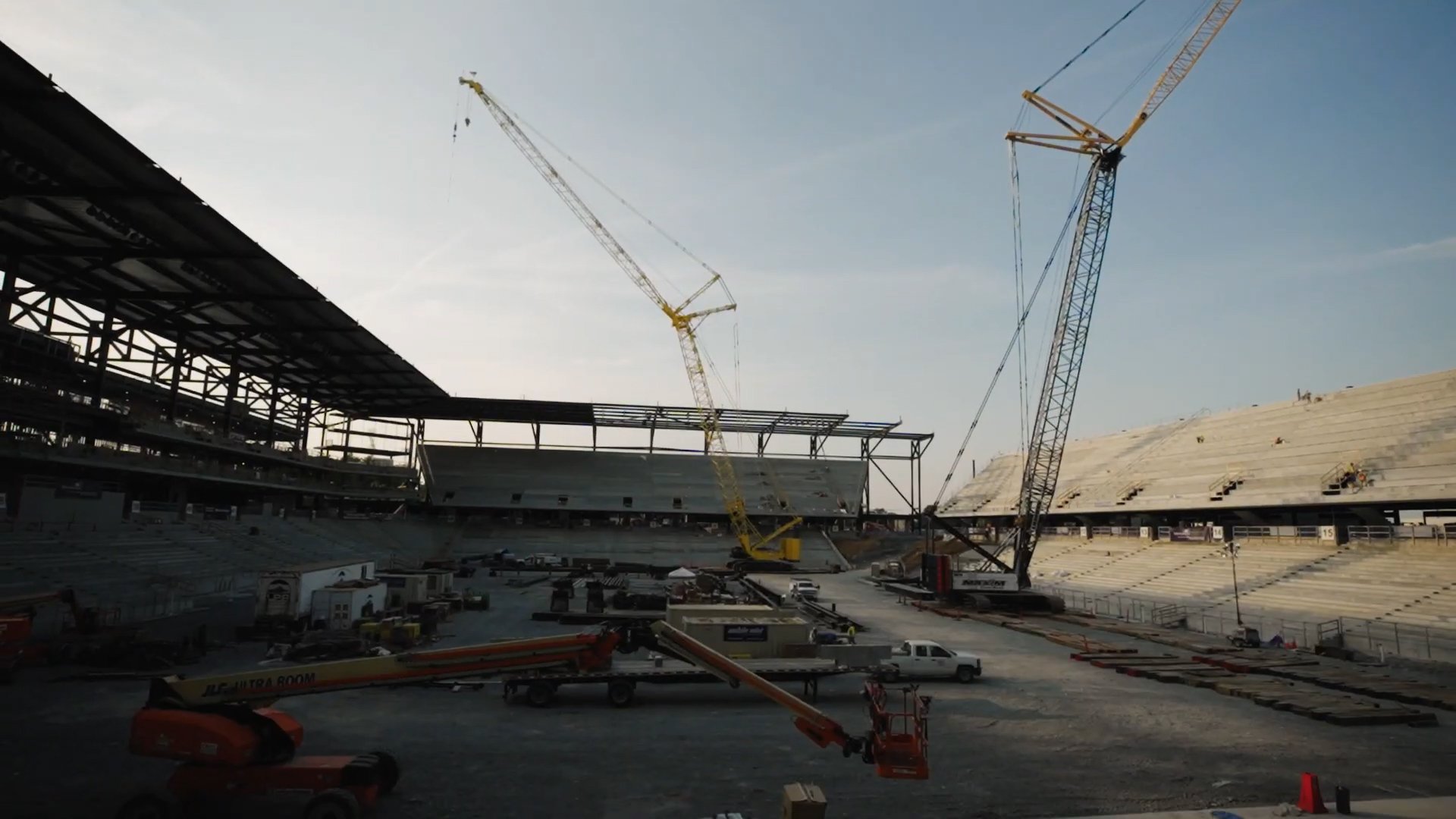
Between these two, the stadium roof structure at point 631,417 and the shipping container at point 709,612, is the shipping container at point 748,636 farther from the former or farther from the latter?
the stadium roof structure at point 631,417

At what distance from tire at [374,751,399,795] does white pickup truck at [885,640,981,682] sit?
15244 millimetres

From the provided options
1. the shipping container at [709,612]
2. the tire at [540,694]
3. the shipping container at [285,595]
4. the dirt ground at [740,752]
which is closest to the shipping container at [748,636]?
the dirt ground at [740,752]

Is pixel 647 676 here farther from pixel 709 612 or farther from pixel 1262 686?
pixel 1262 686

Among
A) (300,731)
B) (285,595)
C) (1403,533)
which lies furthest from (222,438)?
(1403,533)

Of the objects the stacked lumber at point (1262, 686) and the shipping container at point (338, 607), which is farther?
the shipping container at point (338, 607)

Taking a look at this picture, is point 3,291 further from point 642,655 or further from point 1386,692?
point 1386,692

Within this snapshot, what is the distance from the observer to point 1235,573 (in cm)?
3997

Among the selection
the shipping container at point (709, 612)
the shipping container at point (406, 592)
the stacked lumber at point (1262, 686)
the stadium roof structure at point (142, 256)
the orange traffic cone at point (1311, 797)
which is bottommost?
the stacked lumber at point (1262, 686)

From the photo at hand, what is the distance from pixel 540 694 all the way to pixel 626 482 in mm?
72180

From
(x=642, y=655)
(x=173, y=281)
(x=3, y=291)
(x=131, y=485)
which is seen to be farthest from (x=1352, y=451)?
(x=131, y=485)

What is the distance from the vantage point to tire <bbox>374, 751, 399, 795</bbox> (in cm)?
1209

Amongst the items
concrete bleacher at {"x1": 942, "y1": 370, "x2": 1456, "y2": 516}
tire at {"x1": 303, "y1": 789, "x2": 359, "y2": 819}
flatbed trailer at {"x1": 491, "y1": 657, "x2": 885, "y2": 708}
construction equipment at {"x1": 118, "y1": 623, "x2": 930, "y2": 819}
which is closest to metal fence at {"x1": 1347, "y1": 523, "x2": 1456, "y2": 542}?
concrete bleacher at {"x1": 942, "y1": 370, "x2": 1456, "y2": 516}

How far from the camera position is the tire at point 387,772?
39.7 feet

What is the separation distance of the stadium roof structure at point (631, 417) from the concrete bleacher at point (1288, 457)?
82.8 ft
